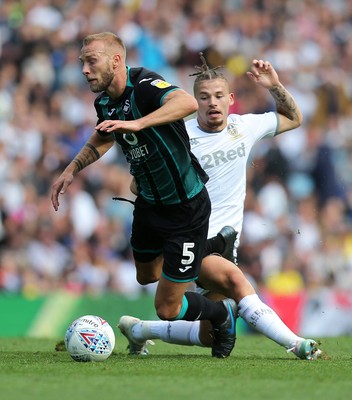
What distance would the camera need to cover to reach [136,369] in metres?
6.96

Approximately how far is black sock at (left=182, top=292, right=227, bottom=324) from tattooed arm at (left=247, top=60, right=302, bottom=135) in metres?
1.69

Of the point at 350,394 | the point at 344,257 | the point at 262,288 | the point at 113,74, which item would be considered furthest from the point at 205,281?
the point at 344,257

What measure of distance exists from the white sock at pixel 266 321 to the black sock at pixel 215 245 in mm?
505

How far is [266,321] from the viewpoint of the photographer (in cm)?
781

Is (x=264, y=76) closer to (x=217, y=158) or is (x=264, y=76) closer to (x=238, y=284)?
(x=217, y=158)

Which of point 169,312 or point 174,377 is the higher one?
point 169,312

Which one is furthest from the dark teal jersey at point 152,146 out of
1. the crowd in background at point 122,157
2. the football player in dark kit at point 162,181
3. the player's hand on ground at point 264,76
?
the crowd in background at point 122,157

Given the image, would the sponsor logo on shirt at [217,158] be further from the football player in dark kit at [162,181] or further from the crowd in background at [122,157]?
the crowd in background at [122,157]

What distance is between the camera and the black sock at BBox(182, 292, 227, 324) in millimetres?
7781

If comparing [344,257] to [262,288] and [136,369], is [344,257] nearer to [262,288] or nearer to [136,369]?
[262,288]

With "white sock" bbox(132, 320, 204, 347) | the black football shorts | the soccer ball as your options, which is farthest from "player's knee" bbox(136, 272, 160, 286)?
the soccer ball

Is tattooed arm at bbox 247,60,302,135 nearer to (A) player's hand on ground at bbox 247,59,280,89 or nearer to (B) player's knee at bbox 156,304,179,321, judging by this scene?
(A) player's hand on ground at bbox 247,59,280,89

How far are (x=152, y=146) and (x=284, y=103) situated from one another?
169cm

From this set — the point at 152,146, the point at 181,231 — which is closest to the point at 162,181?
the point at 152,146
